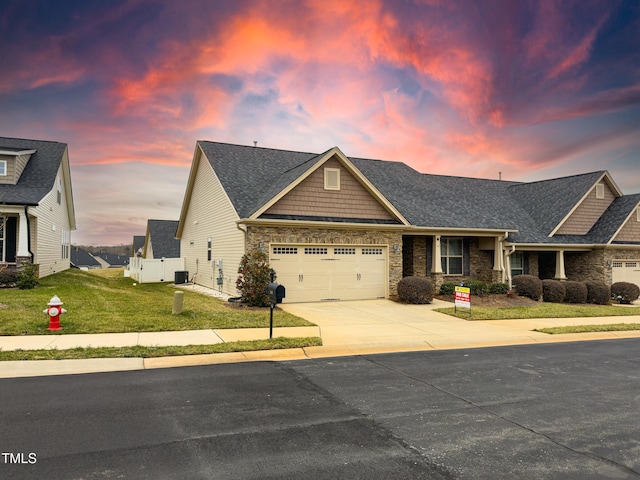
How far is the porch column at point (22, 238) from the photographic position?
19281 mm

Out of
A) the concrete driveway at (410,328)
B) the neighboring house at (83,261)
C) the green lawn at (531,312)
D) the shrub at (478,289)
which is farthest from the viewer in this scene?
the neighboring house at (83,261)

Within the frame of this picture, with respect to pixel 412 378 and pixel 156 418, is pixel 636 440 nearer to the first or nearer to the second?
pixel 412 378

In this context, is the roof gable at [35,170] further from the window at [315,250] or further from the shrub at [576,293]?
the shrub at [576,293]

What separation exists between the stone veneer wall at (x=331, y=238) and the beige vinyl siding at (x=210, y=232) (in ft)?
2.91

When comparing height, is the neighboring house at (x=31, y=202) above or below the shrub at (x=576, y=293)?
above

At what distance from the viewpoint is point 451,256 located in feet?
78.9

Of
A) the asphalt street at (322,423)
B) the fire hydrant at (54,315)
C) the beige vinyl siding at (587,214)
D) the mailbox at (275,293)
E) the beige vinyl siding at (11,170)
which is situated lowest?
the asphalt street at (322,423)

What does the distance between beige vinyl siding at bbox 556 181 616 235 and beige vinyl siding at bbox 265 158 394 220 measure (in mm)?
13117

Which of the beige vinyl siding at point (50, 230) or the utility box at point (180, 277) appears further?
the utility box at point (180, 277)

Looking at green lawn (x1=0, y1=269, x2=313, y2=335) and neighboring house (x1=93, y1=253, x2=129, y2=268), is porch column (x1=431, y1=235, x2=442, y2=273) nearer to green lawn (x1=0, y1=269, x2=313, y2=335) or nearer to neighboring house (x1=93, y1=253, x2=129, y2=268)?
green lawn (x1=0, y1=269, x2=313, y2=335)

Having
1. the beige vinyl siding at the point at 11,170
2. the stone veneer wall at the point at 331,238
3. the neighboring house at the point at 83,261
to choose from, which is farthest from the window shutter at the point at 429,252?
the neighboring house at the point at 83,261

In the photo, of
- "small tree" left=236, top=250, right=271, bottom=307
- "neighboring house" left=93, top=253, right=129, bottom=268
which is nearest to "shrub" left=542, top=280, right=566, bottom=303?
"small tree" left=236, top=250, right=271, bottom=307

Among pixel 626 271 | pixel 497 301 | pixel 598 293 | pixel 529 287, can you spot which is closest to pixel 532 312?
pixel 497 301

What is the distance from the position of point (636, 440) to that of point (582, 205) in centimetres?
2501
